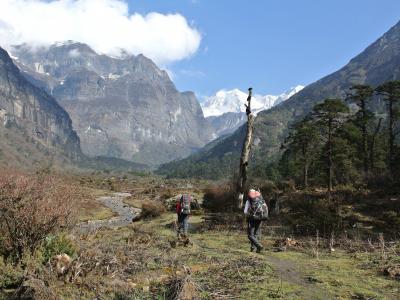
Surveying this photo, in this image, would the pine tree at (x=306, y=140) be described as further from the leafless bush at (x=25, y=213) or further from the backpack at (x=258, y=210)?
the leafless bush at (x=25, y=213)

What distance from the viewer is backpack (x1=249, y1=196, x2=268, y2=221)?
15.7 m

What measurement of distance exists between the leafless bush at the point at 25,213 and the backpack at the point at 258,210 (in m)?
6.67

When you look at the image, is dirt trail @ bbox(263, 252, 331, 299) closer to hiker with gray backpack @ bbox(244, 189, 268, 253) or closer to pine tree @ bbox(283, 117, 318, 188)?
hiker with gray backpack @ bbox(244, 189, 268, 253)

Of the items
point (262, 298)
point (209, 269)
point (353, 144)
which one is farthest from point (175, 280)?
point (353, 144)

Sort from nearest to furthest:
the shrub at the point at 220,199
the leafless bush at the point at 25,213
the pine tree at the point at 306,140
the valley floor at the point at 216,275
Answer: the valley floor at the point at 216,275 < the leafless bush at the point at 25,213 < the shrub at the point at 220,199 < the pine tree at the point at 306,140

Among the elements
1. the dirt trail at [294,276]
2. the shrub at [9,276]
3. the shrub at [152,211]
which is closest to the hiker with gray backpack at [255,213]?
the dirt trail at [294,276]

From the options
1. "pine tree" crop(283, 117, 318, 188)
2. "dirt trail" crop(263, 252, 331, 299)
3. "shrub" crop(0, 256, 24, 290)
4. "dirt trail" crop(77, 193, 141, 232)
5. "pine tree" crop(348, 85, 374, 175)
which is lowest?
"dirt trail" crop(77, 193, 141, 232)

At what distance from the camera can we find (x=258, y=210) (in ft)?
51.7

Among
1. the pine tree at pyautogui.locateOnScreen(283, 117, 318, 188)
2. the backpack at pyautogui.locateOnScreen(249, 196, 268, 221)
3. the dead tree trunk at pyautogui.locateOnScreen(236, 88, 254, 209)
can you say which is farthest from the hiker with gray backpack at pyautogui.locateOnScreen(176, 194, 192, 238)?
the pine tree at pyautogui.locateOnScreen(283, 117, 318, 188)

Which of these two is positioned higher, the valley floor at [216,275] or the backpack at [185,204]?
the backpack at [185,204]

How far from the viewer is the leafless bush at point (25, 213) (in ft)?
35.3

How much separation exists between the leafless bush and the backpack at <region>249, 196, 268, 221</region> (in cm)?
667

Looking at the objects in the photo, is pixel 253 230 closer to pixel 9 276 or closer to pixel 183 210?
pixel 183 210

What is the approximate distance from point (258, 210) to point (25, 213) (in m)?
7.83
